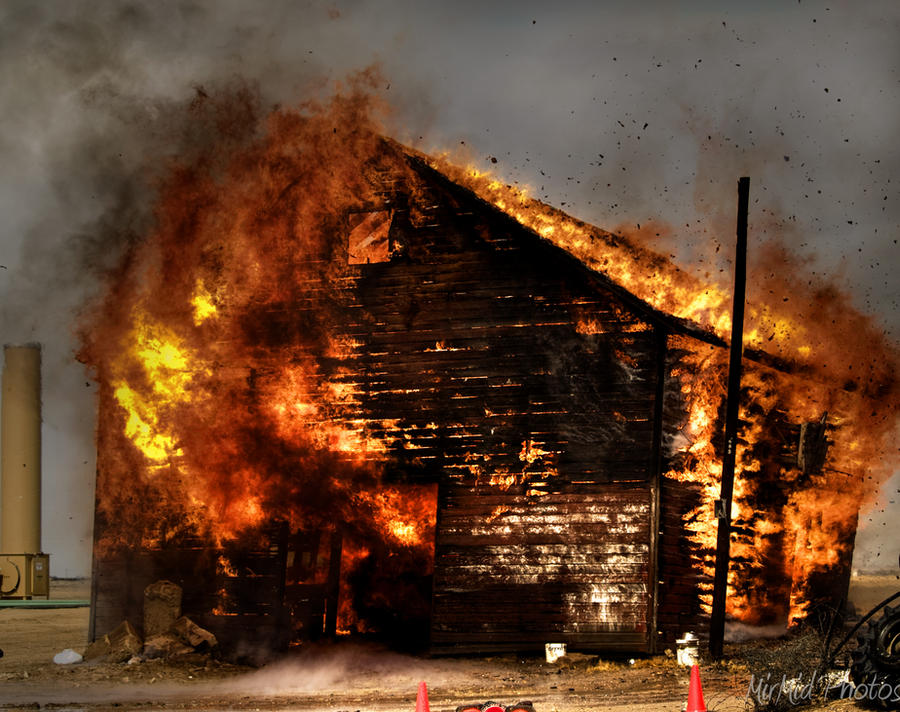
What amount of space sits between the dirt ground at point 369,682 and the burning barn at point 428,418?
0.80 metres

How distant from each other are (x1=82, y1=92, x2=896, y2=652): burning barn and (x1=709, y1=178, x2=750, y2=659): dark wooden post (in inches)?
33.7

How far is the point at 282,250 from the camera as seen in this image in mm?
19969

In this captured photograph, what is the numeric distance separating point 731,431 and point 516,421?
148 inches

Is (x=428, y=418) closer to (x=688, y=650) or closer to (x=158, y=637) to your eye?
(x=688, y=650)

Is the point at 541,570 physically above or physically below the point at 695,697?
below

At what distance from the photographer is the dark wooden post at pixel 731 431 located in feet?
56.0

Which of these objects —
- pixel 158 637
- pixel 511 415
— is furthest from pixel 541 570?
pixel 158 637

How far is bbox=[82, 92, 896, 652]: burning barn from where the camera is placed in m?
18.3

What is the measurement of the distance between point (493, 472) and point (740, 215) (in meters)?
6.09

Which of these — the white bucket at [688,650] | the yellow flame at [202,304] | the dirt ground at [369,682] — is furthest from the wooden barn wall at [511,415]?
the yellow flame at [202,304]

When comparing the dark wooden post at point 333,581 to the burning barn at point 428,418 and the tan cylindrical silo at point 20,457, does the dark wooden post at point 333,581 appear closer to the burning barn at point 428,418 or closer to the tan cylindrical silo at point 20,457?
the burning barn at point 428,418

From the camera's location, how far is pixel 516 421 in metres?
18.7

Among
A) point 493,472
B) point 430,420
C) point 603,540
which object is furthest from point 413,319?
point 603,540

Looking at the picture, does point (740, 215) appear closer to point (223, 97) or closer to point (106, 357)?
point (223, 97)
